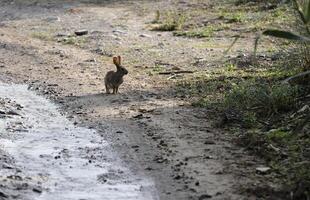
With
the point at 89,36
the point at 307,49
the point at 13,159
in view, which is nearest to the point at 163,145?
the point at 13,159

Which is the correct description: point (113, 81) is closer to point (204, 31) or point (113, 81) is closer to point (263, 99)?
point (263, 99)

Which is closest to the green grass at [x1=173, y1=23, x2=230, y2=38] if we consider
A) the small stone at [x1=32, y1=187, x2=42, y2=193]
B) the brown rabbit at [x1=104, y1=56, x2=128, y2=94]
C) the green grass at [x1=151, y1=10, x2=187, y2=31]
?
the green grass at [x1=151, y1=10, x2=187, y2=31]

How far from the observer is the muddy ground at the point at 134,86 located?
6.55 metres

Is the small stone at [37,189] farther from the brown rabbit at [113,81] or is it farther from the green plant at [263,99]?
the brown rabbit at [113,81]

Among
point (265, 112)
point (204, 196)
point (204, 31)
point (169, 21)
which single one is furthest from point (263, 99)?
point (169, 21)

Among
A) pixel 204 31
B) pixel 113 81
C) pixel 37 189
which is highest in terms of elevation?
pixel 37 189

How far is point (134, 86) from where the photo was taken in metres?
10.7

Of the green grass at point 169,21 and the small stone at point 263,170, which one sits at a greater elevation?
the small stone at point 263,170

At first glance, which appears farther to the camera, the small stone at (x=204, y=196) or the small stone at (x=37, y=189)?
the small stone at (x=37, y=189)

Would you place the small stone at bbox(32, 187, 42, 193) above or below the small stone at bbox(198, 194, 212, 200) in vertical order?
below

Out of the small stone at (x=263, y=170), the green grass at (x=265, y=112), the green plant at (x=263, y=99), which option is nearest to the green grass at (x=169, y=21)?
the green grass at (x=265, y=112)

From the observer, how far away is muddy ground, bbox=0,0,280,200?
21.5ft

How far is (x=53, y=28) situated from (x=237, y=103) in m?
9.74

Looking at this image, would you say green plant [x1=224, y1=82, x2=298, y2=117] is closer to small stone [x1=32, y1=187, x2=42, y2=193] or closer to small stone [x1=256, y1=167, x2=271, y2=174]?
small stone [x1=256, y1=167, x2=271, y2=174]
